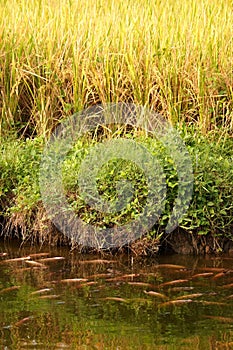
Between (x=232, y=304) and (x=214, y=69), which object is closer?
(x=232, y=304)

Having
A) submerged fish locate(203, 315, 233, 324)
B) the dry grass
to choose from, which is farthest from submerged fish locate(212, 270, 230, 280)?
the dry grass

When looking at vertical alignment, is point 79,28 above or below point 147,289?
above

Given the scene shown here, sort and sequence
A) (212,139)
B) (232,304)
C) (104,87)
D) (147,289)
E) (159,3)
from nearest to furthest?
(232,304), (147,289), (212,139), (104,87), (159,3)

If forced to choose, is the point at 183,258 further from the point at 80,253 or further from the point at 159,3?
the point at 159,3

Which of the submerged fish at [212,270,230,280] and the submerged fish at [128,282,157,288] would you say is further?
the submerged fish at [212,270,230,280]

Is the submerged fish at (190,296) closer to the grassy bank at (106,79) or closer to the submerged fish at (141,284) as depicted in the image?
the submerged fish at (141,284)

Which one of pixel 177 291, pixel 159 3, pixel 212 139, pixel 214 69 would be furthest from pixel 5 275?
pixel 159 3

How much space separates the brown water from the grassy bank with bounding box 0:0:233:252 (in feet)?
1.31

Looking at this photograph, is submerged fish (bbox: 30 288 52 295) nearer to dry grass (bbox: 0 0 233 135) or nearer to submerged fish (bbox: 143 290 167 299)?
submerged fish (bbox: 143 290 167 299)

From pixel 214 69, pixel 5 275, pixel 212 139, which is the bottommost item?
pixel 5 275

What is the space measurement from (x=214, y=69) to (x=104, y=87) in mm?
930

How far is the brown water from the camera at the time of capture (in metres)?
4.13

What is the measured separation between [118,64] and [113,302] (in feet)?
8.51

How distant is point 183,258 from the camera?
5.59 meters
